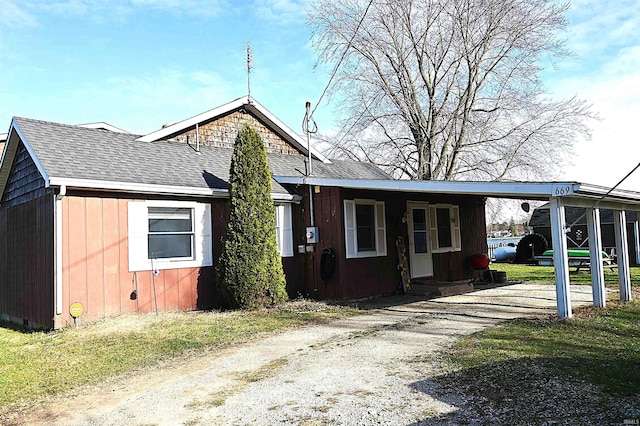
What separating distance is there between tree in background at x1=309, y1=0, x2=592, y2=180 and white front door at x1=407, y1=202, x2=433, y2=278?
10405mm

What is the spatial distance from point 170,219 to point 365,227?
407cm

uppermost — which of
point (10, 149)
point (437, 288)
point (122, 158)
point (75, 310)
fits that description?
point (10, 149)

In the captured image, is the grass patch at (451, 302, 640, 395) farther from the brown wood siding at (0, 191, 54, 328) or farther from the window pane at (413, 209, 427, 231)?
the brown wood siding at (0, 191, 54, 328)

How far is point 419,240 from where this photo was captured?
1223cm

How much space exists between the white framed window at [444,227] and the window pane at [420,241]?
224mm

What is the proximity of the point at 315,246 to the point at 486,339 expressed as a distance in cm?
503

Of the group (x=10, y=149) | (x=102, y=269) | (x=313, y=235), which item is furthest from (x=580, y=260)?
(x=10, y=149)

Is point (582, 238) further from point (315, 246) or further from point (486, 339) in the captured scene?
point (486, 339)

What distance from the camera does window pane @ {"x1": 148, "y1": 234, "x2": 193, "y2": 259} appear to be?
8.96 meters

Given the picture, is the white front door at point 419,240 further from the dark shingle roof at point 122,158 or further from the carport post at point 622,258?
the carport post at point 622,258

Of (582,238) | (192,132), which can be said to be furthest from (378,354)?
(582,238)

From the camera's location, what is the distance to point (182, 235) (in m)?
9.36

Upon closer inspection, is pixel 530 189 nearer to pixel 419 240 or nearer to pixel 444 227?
pixel 419 240

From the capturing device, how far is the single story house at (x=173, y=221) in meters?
7.95
